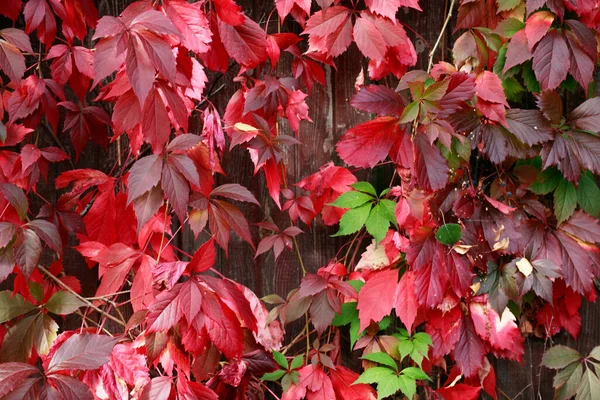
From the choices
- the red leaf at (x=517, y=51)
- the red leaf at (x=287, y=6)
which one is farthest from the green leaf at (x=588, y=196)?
the red leaf at (x=287, y=6)

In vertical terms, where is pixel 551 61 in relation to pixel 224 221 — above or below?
above

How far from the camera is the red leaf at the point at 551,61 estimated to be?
67.7 inches

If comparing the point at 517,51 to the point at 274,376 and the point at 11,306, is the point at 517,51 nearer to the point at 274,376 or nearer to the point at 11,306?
the point at 274,376

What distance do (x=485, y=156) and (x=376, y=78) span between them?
1.31ft

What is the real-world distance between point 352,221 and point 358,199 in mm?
69

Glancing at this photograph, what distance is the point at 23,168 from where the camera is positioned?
1749 millimetres

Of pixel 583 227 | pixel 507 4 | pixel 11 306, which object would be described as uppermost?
pixel 507 4

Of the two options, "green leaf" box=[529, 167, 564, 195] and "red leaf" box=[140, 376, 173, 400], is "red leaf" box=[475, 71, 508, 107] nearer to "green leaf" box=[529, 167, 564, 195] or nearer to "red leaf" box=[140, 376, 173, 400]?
"green leaf" box=[529, 167, 564, 195]

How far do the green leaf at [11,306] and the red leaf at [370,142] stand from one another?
88 cm

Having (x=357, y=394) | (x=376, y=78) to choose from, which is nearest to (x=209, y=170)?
(x=376, y=78)

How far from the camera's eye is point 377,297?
1.81m

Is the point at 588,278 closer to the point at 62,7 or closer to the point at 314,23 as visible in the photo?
the point at 314,23

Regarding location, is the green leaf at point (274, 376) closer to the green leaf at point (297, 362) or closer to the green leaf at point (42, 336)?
the green leaf at point (297, 362)

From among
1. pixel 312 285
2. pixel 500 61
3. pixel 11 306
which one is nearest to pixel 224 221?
pixel 312 285
